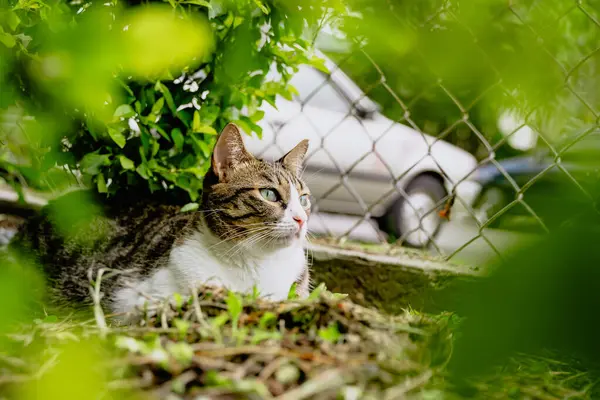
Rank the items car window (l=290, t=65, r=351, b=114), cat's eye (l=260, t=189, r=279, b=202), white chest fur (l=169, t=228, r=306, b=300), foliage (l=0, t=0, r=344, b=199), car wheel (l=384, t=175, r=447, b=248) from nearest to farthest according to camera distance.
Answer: foliage (l=0, t=0, r=344, b=199)
white chest fur (l=169, t=228, r=306, b=300)
cat's eye (l=260, t=189, r=279, b=202)
car wheel (l=384, t=175, r=447, b=248)
car window (l=290, t=65, r=351, b=114)

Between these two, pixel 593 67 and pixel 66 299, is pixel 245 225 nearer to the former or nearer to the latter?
pixel 66 299

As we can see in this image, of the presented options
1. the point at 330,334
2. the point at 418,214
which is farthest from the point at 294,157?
the point at 330,334

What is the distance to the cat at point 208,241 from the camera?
1.66 meters

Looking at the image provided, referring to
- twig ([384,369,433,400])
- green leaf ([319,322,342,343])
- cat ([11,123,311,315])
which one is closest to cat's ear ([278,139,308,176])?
cat ([11,123,311,315])

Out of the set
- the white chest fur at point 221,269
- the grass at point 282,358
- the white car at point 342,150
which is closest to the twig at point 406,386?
the grass at point 282,358

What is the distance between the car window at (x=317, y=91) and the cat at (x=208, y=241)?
539mm

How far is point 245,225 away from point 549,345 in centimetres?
154

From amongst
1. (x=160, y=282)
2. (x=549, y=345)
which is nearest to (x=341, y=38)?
(x=549, y=345)

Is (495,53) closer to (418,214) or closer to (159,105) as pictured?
(159,105)

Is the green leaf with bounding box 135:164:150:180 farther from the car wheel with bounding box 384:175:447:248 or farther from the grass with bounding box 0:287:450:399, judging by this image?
the car wheel with bounding box 384:175:447:248

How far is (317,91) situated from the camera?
232 cm

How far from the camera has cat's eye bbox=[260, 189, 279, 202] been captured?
180 centimetres

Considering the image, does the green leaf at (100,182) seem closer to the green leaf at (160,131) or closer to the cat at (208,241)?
the cat at (208,241)

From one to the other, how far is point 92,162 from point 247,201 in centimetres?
49
